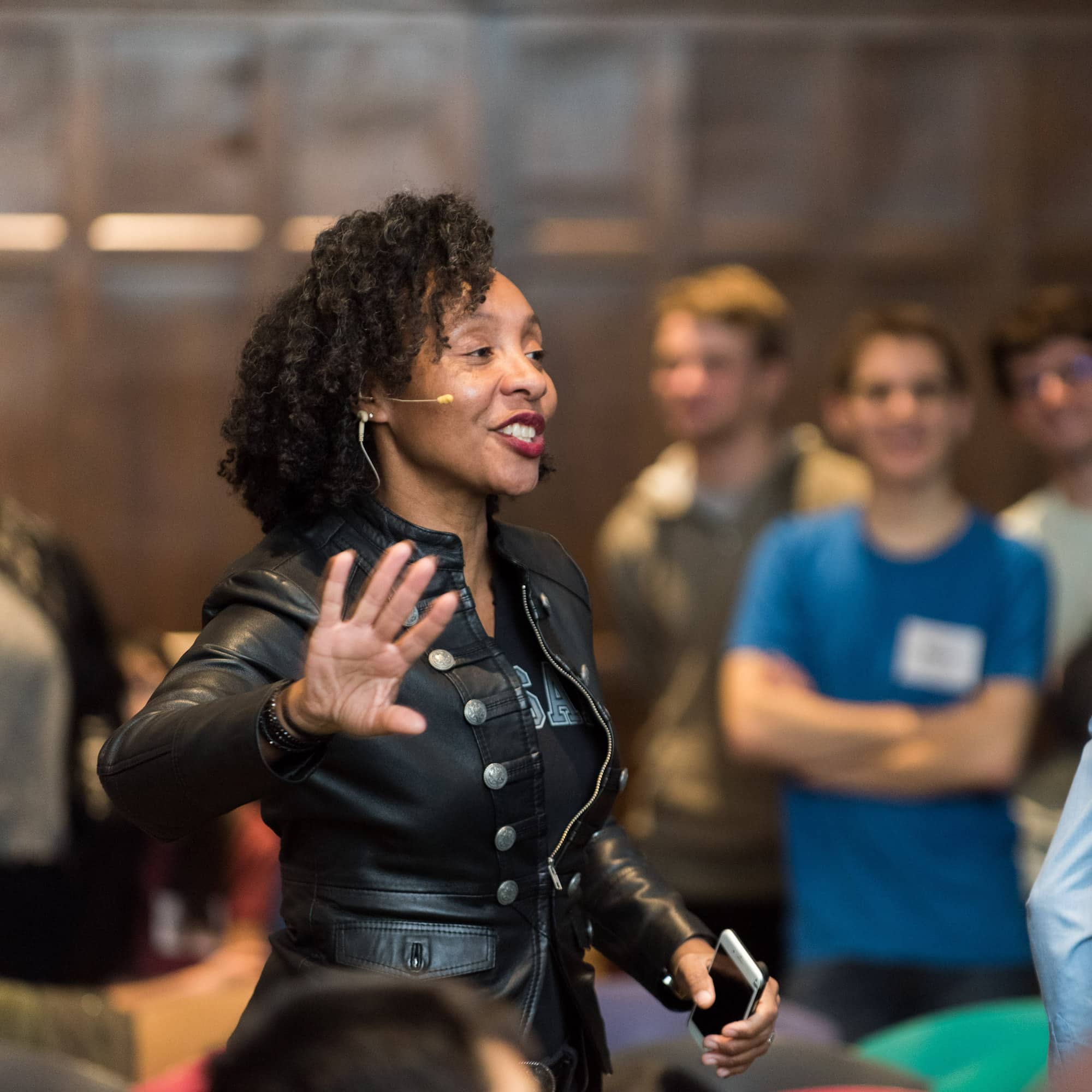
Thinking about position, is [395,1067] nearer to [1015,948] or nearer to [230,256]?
[1015,948]

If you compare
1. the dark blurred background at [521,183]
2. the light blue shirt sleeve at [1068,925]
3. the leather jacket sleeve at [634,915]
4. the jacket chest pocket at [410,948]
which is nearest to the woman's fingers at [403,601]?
the jacket chest pocket at [410,948]

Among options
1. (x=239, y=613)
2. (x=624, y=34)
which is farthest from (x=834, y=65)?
(x=239, y=613)

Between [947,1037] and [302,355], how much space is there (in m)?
1.87

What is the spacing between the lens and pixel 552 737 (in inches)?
71.0

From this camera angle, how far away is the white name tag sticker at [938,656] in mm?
Result: 3381

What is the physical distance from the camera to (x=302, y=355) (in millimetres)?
1785

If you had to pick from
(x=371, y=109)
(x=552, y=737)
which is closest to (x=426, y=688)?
(x=552, y=737)

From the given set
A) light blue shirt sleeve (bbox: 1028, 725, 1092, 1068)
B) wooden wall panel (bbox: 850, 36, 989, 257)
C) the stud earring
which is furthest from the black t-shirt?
wooden wall panel (bbox: 850, 36, 989, 257)

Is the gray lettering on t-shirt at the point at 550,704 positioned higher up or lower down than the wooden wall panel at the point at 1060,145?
lower down

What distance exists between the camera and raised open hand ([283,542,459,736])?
4.81 feet

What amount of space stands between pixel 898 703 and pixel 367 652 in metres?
2.19

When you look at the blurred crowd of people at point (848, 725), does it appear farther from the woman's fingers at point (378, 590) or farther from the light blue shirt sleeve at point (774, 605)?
the woman's fingers at point (378, 590)

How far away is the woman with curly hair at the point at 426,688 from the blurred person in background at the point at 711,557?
1975 mm

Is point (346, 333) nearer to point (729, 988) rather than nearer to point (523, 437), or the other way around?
point (523, 437)
